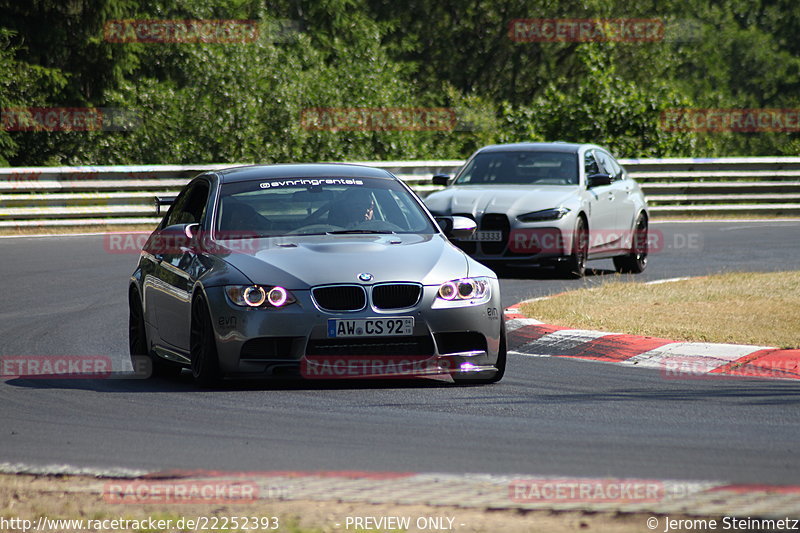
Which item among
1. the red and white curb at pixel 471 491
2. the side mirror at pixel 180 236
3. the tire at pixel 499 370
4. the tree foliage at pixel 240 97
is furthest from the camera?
the tree foliage at pixel 240 97

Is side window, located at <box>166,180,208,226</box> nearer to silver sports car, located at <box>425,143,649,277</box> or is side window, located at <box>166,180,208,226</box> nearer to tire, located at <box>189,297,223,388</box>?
tire, located at <box>189,297,223,388</box>

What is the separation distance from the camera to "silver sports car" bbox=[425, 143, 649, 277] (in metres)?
17.0

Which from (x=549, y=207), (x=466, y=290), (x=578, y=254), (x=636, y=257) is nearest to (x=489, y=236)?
(x=549, y=207)

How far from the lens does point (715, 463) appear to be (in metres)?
6.38

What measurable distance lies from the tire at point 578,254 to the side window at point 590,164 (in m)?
1.16

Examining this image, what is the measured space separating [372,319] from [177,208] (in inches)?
111

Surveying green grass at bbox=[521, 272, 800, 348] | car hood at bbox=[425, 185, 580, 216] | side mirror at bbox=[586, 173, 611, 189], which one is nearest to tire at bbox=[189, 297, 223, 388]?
green grass at bbox=[521, 272, 800, 348]

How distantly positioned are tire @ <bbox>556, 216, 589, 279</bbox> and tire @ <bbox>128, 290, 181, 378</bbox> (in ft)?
24.2

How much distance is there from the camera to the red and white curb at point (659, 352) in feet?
32.4

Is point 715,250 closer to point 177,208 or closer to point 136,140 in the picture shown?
point 177,208

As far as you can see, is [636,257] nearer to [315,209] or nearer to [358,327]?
[315,209]

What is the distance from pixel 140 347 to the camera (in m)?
10.6

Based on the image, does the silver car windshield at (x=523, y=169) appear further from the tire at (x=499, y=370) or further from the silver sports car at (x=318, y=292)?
the tire at (x=499, y=370)

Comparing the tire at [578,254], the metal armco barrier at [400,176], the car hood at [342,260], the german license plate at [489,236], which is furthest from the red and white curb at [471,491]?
the metal armco barrier at [400,176]
